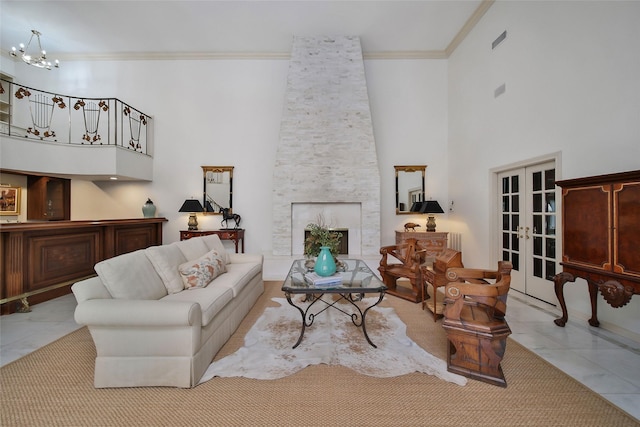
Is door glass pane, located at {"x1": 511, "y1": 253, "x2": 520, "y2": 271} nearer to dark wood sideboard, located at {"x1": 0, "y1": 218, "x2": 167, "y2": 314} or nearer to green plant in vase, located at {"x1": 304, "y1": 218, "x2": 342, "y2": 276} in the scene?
green plant in vase, located at {"x1": 304, "y1": 218, "x2": 342, "y2": 276}

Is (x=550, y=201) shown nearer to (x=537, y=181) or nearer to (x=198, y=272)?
(x=537, y=181)

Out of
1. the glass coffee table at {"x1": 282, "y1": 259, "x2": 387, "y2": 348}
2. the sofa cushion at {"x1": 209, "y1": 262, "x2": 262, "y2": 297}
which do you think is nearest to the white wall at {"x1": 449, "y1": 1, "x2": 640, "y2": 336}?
the glass coffee table at {"x1": 282, "y1": 259, "x2": 387, "y2": 348}

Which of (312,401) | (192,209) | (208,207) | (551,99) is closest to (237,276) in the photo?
(312,401)

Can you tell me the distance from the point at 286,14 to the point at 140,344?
5747 millimetres

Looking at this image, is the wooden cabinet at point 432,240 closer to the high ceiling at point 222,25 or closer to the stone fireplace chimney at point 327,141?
the stone fireplace chimney at point 327,141

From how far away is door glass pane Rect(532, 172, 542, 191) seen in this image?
3537 millimetres

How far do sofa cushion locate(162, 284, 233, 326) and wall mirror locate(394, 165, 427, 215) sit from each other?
4.53 m

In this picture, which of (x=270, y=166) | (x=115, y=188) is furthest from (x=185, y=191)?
(x=270, y=166)

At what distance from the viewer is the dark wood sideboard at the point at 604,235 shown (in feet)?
6.68

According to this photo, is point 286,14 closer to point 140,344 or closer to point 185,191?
point 185,191

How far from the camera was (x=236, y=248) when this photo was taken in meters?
5.48

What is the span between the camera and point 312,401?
1.64 meters

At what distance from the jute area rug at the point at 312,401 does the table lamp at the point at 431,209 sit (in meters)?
3.61

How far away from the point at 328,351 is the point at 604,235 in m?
2.63
